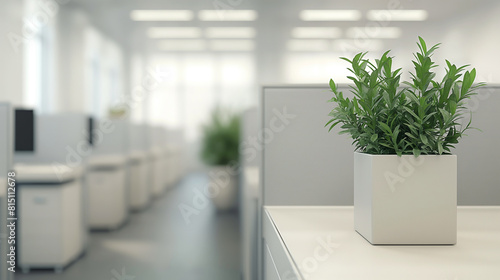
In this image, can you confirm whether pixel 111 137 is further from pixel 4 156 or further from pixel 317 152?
pixel 317 152

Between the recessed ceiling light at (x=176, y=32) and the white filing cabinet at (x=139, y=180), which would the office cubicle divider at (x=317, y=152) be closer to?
the recessed ceiling light at (x=176, y=32)

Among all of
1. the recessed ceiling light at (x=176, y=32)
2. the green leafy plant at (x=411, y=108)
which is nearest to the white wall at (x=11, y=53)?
the recessed ceiling light at (x=176, y=32)

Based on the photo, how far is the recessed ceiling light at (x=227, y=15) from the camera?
231 centimetres

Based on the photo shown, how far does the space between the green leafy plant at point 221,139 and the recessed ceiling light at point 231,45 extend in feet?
1.21

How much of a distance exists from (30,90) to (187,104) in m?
1.16

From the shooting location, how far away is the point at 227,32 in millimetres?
2309

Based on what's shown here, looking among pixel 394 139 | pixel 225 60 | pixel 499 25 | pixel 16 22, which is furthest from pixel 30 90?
pixel 499 25

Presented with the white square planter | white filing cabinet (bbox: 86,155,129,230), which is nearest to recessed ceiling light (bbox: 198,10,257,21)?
white filing cabinet (bbox: 86,155,129,230)

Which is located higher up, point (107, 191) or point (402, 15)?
point (402, 15)

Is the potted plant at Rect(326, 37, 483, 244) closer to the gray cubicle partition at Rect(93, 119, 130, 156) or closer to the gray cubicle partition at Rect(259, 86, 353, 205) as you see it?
the gray cubicle partition at Rect(259, 86, 353, 205)

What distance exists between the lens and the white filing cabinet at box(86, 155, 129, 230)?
2.46 metres

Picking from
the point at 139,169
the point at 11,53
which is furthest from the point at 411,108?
the point at 11,53

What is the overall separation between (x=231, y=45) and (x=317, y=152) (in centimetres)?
137

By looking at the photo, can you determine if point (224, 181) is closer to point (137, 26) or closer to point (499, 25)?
point (137, 26)
